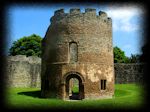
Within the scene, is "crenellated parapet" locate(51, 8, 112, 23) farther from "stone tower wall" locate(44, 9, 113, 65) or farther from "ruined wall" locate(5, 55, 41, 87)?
"ruined wall" locate(5, 55, 41, 87)

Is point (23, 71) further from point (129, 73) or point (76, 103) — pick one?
point (76, 103)

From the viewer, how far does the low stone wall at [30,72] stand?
110 feet

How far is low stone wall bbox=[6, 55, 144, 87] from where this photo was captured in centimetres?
3359

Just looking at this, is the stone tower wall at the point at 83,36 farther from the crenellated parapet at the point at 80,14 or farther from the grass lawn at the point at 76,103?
the grass lawn at the point at 76,103

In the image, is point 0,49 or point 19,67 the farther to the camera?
point 19,67

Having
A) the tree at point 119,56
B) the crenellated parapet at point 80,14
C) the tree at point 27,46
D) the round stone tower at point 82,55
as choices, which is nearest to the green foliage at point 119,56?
the tree at point 119,56

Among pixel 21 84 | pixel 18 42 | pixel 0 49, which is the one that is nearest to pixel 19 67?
pixel 21 84

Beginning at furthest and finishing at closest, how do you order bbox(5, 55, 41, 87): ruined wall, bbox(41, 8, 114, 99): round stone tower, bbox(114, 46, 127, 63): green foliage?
bbox(114, 46, 127, 63): green foliage
bbox(5, 55, 41, 87): ruined wall
bbox(41, 8, 114, 99): round stone tower

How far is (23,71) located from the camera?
3453cm

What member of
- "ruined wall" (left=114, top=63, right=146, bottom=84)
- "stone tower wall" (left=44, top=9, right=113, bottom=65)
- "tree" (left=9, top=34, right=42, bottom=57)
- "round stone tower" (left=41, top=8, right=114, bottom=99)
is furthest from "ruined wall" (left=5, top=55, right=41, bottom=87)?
"tree" (left=9, top=34, right=42, bottom=57)

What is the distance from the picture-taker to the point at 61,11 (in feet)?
72.3

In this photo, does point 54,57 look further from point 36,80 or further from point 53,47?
point 36,80

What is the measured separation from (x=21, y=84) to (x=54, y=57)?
536 inches

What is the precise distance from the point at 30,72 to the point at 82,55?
15.7 meters
